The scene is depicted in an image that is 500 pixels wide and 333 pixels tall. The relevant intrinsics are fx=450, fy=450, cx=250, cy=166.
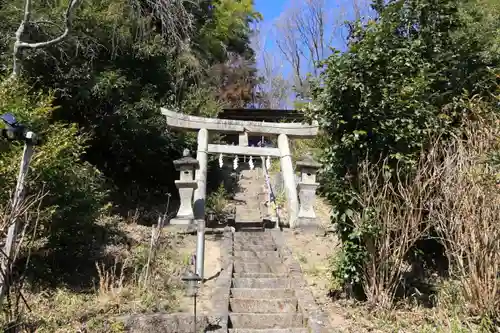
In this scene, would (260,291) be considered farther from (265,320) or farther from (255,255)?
(255,255)

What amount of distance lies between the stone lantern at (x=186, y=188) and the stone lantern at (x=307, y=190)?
249 cm

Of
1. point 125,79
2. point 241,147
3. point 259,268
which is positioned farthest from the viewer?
point 241,147

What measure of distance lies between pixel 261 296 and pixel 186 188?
4.45m

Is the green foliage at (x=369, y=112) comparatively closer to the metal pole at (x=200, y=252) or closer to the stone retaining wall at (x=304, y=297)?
the stone retaining wall at (x=304, y=297)

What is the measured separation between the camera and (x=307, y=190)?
10633 millimetres

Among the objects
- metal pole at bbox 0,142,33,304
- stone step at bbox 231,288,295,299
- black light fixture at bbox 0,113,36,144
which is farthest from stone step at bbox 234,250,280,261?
black light fixture at bbox 0,113,36,144

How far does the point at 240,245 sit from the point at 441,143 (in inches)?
171

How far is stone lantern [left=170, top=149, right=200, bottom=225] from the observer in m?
10.2

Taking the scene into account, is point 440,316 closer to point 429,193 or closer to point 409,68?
point 429,193

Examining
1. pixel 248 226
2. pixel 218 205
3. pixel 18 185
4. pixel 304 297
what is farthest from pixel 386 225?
pixel 218 205

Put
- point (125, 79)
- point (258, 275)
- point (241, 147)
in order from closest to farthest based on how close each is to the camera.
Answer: point (258, 275)
point (125, 79)
point (241, 147)

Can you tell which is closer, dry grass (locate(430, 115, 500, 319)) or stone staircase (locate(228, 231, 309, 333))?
dry grass (locate(430, 115, 500, 319))

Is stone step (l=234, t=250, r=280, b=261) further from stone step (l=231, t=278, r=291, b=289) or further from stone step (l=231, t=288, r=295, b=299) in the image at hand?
stone step (l=231, t=288, r=295, b=299)

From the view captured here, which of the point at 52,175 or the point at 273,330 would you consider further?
the point at 52,175
